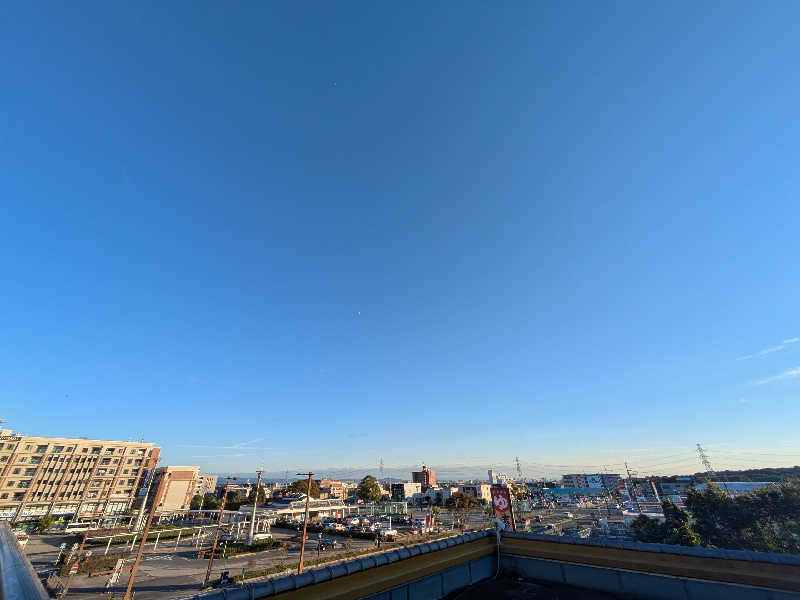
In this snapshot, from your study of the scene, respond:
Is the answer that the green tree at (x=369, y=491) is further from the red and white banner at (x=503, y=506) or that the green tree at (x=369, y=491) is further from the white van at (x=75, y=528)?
the red and white banner at (x=503, y=506)

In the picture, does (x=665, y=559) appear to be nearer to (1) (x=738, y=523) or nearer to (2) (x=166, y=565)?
(2) (x=166, y=565)

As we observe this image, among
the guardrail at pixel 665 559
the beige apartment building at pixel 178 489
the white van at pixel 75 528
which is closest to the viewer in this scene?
the guardrail at pixel 665 559

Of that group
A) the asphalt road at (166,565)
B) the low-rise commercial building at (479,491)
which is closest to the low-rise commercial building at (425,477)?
the low-rise commercial building at (479,491)

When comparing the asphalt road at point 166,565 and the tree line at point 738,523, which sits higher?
the tree line at point 738,523

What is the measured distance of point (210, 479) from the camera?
144000 mm

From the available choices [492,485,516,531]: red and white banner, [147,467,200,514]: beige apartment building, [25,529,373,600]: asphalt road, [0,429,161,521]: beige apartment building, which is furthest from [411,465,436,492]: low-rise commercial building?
[492,485,516,531]: red and white banner

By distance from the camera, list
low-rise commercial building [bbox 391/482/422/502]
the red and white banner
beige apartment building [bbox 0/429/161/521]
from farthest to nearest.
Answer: low-rise commercial building [bbox 391/482/422/502], beige apartment building [bbox 0/429/161/521], the red and white banner

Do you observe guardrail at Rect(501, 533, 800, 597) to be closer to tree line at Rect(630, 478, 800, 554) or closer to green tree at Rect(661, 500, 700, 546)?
green tree at Rect(661, 500, 700, 546)

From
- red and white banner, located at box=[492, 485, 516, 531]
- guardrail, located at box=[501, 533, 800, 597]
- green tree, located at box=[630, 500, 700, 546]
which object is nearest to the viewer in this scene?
guardrail, located at box=[501, 533, 800, 597]

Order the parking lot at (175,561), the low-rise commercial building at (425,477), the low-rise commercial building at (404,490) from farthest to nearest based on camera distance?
1. the low-rise commercial building at (425,477)
2. the low-rise commercial building at (404,490)
3. the parking lot at (175,561)

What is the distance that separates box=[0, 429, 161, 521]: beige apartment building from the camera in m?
67.8

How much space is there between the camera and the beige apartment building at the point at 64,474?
67812mm

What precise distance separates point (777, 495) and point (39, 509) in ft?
413

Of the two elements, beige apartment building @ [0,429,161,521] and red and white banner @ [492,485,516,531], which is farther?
beige apartment building @ [0,429,161,521]
